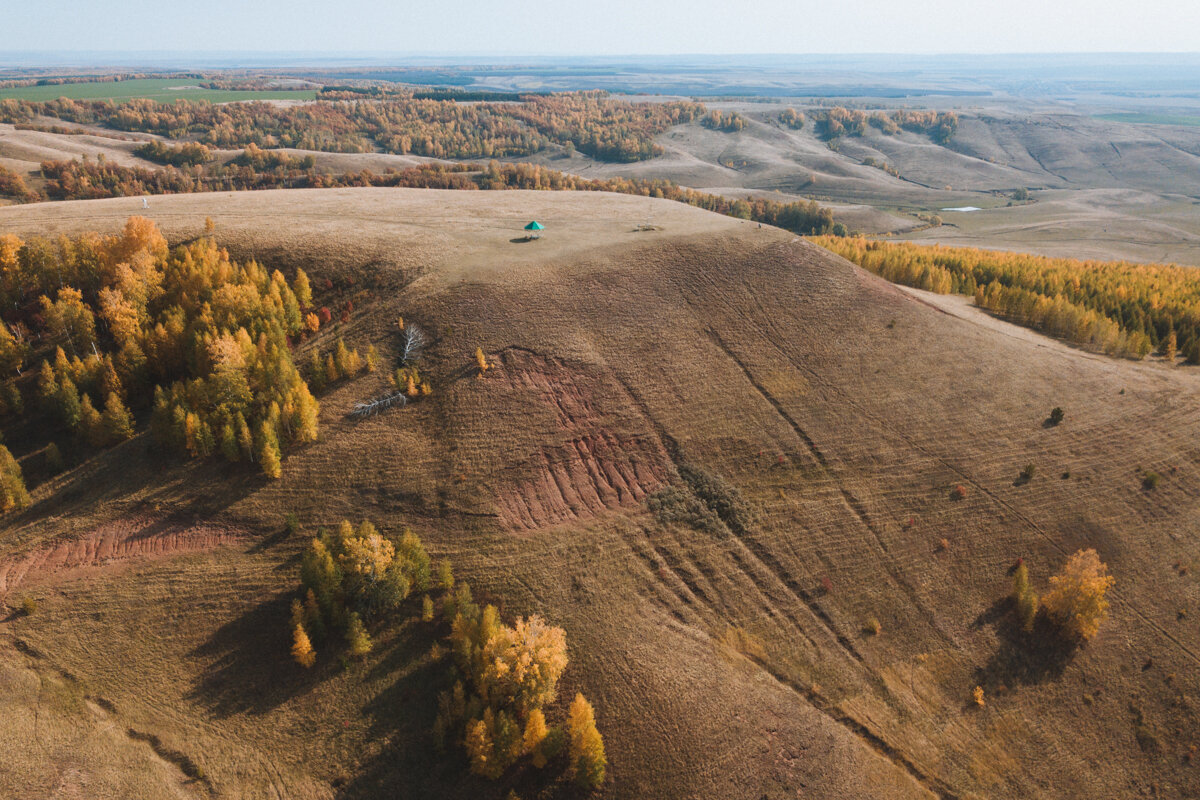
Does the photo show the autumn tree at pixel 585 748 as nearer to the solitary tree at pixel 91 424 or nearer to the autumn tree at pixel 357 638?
the autumn tree at pixel 357 638

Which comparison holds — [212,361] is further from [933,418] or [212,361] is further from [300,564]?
[933,418]

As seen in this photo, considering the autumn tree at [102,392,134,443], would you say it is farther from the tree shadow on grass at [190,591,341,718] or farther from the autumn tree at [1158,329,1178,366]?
the autumn tree at [1158,329,1178,366]

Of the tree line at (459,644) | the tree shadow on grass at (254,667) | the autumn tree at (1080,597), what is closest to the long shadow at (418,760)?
the tree line at (459,644)

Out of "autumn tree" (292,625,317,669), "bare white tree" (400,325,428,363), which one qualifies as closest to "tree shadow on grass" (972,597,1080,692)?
"autumn tree" (292,625,317,669)

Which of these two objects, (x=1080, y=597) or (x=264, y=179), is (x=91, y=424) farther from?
(x=264, y=179)

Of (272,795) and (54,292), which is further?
(54,292)

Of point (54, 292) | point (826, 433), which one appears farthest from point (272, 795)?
point (54, 292)
